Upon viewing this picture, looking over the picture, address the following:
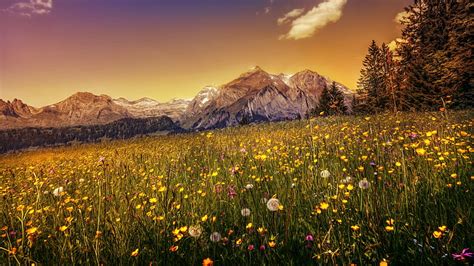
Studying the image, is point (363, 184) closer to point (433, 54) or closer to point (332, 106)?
point (332, 106)

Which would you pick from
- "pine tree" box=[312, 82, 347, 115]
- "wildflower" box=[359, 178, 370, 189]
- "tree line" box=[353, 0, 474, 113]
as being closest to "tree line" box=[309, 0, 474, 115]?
"tree line" box=[353, 0, 474, 113]

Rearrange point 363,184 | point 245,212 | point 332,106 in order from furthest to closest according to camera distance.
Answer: point 332,106
point 245,212
point 363,184

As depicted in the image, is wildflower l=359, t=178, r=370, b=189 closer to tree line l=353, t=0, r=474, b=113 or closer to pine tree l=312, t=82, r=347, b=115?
pine tree l=312, t=82, r=347, b=115

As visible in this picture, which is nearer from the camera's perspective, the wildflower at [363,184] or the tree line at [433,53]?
the wildflower at [363,184]

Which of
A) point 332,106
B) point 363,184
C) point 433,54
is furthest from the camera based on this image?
point 433,54

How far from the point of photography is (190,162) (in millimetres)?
7207

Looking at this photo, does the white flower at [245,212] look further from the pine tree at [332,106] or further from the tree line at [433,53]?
the tree line at [433,53]

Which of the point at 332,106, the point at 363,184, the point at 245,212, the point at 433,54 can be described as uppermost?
the point at 433,54

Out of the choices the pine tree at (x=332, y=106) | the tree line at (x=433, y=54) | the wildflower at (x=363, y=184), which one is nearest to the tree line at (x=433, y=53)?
the tree line at (x=433, y=54)

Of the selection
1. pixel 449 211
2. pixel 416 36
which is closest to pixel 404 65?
pixel 416 36

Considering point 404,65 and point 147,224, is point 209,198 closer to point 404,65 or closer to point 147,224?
point 147,224

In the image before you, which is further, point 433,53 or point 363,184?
point 433,53

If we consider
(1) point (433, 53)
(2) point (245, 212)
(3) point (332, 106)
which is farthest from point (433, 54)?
(2) point (245, 212)

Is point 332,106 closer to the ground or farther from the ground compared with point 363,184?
farther from the ground
